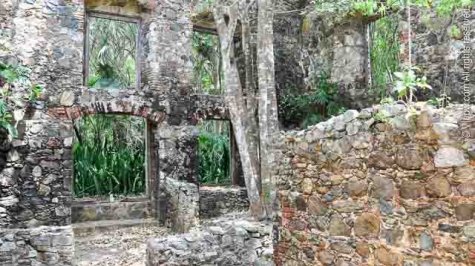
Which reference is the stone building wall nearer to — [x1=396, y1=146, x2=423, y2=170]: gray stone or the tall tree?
the tall tree

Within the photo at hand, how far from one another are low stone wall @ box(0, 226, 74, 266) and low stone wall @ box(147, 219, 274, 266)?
0.97 metres

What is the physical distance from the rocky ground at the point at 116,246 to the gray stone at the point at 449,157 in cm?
467

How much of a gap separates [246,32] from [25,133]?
4.23m

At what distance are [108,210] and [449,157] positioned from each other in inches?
309

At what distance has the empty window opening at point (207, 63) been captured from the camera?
44.1ft

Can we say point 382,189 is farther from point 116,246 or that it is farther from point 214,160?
point 214,160

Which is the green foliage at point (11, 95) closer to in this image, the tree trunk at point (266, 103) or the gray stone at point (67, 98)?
the gray stone at point (67, 98)

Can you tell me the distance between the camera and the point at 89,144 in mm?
11812

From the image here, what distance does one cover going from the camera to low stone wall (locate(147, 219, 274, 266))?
538 centimetres

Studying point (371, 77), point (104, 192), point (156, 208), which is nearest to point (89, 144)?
point (104, 192)

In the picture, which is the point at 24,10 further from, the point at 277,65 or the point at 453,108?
the point at 453,108

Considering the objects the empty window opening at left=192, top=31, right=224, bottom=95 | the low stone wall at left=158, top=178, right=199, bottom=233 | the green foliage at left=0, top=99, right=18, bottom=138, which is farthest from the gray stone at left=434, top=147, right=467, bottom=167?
the empty window opening at left=192, top=31, right=224, bottom=95

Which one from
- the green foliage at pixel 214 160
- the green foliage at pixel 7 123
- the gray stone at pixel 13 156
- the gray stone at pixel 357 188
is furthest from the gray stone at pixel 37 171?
the gray stone at pixel 357 188

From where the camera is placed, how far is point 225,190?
34.5ft
